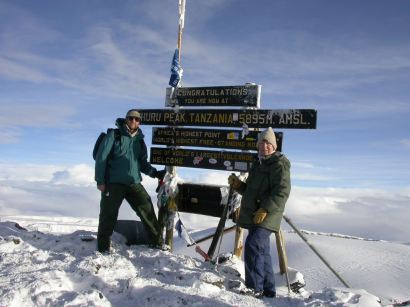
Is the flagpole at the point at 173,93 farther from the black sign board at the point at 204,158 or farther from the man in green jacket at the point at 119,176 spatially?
the man in green jacket at the point at 119,176

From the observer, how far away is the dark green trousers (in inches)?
263

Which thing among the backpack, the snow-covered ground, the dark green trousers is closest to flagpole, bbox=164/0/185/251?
the dark green trousers

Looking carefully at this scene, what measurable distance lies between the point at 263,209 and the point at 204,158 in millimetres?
2802

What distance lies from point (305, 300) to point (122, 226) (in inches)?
152

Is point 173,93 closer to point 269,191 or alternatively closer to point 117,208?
point 117,208

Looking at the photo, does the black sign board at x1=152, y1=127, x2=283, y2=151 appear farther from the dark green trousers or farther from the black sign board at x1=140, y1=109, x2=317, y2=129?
the dark green trousers

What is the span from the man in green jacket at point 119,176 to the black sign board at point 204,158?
1174 millimetres

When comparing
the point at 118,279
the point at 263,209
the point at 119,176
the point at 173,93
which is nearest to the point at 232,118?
the point at 173,93

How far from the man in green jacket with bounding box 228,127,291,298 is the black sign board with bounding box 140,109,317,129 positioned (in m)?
1.60

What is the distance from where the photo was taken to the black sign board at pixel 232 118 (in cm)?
689

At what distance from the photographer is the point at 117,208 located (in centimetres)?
679

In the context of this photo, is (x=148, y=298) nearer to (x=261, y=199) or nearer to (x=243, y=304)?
(x=243, y=304)

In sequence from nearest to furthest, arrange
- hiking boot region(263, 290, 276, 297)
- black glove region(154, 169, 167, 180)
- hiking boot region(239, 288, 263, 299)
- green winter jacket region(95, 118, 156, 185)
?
1. hiking boot region(239, 288, 263, 299)
2. hiking boot region(263, 290, 276, 297)
3. green winter jacket region(95, 118, 156, 185)
4. black glove region(154, 169, 167, 180)

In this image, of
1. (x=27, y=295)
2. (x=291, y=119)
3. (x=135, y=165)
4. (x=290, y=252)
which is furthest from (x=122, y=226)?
(x=290, y=252)
